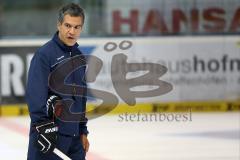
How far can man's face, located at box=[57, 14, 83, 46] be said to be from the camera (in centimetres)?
376

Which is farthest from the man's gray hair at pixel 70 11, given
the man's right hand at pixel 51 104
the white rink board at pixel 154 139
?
the white rink board at pixel 154 139

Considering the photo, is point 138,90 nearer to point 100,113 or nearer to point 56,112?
point 100,113

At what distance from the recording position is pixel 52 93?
3.79 meters

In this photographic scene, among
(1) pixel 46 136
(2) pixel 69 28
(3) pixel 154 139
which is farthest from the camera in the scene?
(3) pixel 154 139

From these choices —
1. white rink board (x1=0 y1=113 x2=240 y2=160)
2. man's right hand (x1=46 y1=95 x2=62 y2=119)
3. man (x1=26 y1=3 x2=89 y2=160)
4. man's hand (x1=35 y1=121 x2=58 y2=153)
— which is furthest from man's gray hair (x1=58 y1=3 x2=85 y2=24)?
→ white rink board (x1=0 y1=113 x2=240 y2=160)

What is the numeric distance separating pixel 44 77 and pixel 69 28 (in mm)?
302

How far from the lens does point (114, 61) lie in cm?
1323

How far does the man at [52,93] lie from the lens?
12.0 ft

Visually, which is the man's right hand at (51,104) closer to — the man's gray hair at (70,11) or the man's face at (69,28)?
the man's face at (69,28)

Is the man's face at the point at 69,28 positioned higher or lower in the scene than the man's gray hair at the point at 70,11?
lower

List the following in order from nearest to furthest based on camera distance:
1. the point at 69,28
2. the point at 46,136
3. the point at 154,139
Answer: the point at 46,136 < the point at 69,28 < the point at 154,139

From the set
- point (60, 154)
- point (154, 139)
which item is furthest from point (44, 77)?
point (154, 139)

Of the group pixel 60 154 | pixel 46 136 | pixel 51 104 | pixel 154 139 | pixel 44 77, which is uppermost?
pixel 44 77

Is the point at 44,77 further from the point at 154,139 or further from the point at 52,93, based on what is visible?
the point at 154,139
